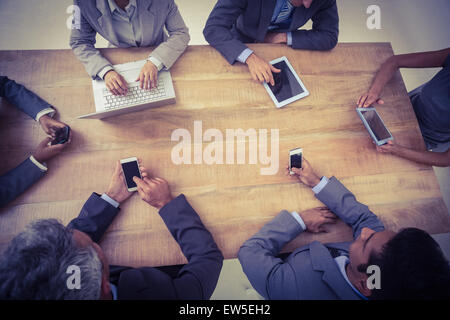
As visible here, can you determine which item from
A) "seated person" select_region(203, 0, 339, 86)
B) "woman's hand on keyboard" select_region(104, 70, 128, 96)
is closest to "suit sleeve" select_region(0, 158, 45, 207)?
"woman's hand on keyboard" select_region(104, 70, 128, 96)

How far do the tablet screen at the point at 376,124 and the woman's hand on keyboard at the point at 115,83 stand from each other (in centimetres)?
117

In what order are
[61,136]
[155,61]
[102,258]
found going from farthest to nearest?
[155,61] < [61,136] < [102,258]

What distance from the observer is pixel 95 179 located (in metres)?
1.07

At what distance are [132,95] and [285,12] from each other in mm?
1026

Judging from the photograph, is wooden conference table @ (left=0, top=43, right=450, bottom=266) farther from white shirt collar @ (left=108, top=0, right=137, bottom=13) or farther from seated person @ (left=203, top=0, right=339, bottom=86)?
white shirt collar @ (left=108, top=0, right=137, bottom=13)

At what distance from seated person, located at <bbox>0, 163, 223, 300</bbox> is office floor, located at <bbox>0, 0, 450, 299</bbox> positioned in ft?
2.85

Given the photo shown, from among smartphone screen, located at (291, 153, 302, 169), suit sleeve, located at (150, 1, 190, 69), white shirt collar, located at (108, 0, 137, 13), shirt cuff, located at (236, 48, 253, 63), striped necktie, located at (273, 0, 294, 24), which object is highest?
striped necktie, located at (273, 0, 294, 24)

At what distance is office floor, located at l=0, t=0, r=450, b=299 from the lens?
6.93 feet

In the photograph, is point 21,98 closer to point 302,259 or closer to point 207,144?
point 207,144

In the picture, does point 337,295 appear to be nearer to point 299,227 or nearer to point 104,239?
point 299,227

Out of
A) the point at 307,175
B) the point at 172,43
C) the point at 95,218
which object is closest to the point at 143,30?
the point at 172,43

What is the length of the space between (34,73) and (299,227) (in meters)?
1.42

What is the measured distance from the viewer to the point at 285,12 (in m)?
1.45
